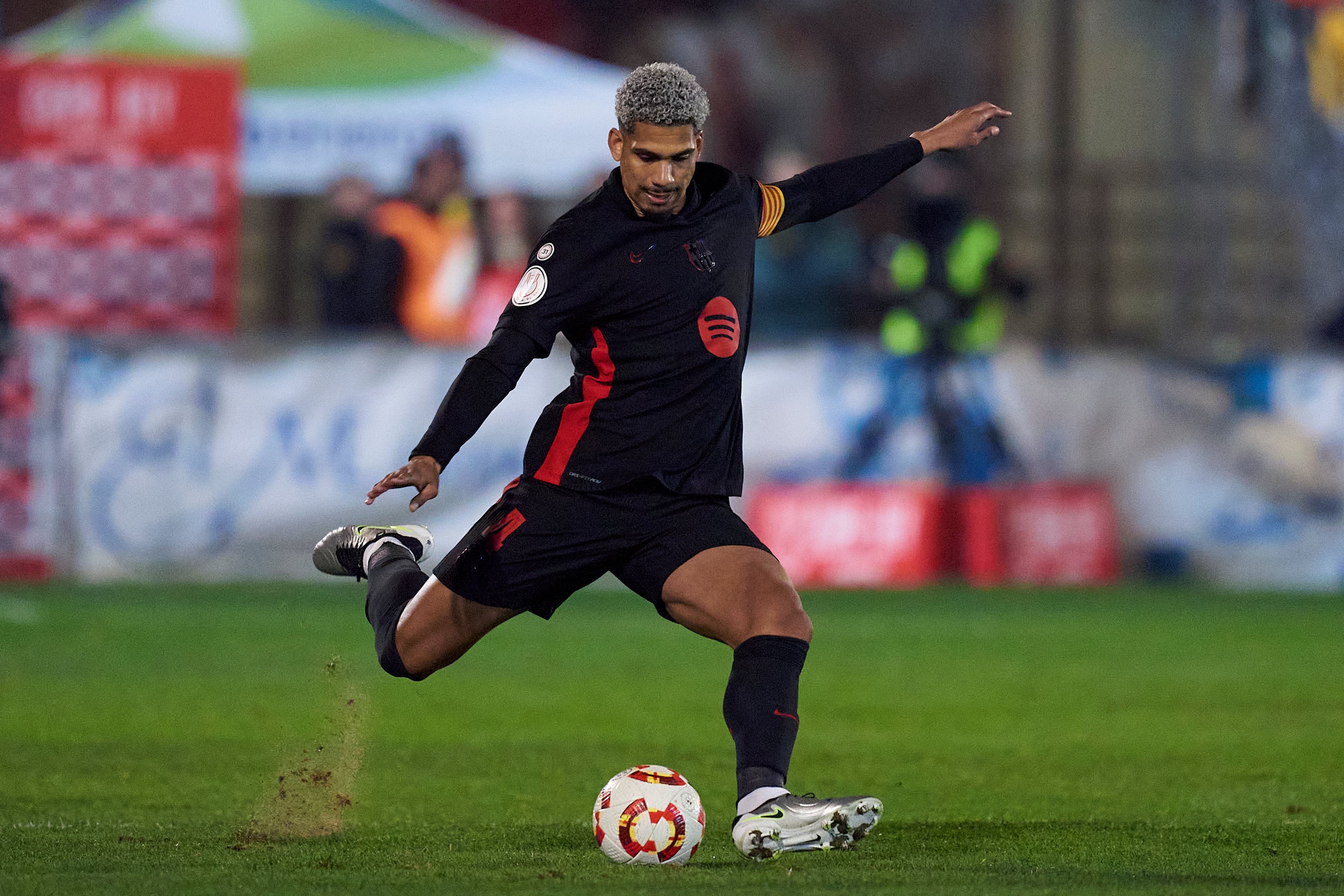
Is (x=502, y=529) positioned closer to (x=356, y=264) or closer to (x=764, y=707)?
(x=764, y=707)

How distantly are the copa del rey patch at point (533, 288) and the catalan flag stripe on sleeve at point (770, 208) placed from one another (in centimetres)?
69

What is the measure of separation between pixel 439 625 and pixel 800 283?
11.4 meters

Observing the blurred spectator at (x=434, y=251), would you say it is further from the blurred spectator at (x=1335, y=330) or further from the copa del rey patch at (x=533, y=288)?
the copa del rey patch at (x=533, y=288)

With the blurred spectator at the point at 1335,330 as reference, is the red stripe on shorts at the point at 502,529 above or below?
below

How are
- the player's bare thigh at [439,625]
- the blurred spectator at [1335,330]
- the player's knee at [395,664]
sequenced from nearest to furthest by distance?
the player's bare thigh at [439,625] → the player's knee at [395,664] → the blurred spectator at [1335,330]

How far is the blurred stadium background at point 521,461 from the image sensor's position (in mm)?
6465

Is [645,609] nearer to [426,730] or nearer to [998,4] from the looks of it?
[426,730]

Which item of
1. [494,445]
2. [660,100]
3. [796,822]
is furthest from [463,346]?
[796,822]

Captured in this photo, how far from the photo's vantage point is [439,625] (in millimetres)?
5938

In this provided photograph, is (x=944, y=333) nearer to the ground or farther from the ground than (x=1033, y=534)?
farther from the ground

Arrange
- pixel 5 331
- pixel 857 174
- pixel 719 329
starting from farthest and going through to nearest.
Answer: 1. pixel 5 331
2. pixel 857 174
3. pixel 719 329

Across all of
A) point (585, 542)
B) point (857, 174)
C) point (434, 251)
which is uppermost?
point (434, 251)

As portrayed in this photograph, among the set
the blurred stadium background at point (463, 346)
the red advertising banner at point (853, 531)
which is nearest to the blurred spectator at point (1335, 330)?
the blurred stadium background at point (463, 346)

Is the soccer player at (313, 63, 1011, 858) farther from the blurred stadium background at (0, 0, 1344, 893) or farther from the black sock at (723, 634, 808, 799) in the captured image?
the blurred stadium background at (0, 0, 1344, 893)
